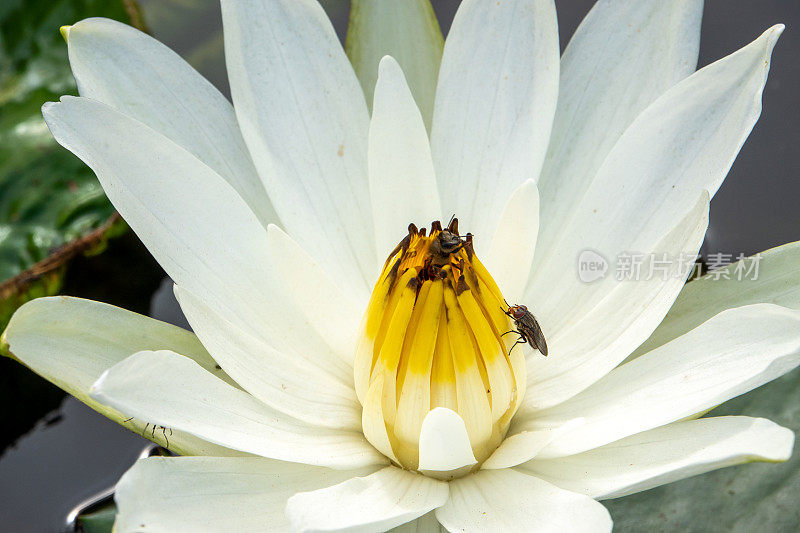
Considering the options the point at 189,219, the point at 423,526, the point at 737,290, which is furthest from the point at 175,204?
the point at 737,290

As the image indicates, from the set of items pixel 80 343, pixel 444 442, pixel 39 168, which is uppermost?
pixel 39 168

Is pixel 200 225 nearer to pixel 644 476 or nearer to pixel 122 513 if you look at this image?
pixel 122 513

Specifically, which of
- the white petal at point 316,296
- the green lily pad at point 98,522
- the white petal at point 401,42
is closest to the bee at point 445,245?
the white petal at point 316,296

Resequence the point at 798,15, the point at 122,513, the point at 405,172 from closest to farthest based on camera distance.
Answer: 1. the point at 122,513
2. the point at 405,172
3. the point at 798,15

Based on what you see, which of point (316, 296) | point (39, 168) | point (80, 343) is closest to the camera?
point (80, 343)

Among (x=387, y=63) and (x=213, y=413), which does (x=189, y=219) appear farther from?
(x=387, y=63)

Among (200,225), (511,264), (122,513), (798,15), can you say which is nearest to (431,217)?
(511,264)
